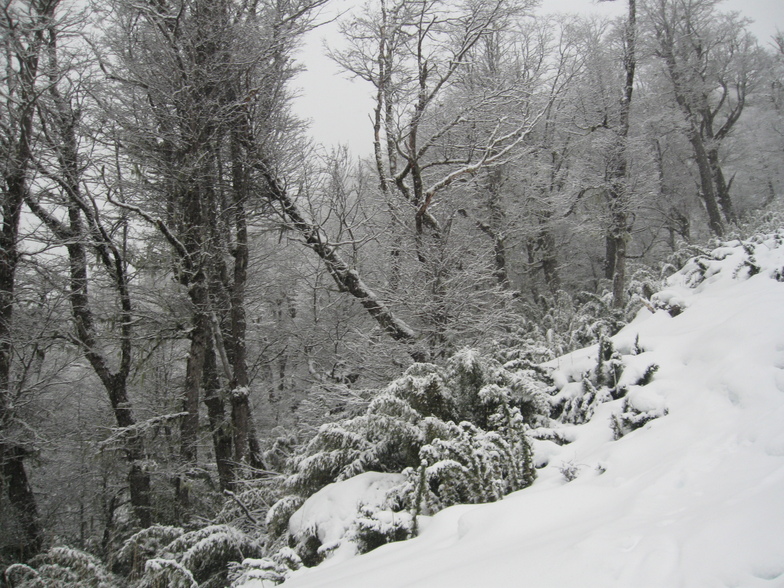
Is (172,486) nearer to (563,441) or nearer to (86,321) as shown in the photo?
(86,321)

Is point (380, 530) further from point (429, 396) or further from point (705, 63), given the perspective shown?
point (705, 63)

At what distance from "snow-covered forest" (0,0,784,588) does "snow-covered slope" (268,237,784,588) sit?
0.02 m

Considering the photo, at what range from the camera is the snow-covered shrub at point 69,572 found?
4094mm

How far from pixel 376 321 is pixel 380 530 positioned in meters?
5.96

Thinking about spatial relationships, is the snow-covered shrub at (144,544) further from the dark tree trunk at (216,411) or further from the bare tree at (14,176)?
the dark tree trunk at (216,411)

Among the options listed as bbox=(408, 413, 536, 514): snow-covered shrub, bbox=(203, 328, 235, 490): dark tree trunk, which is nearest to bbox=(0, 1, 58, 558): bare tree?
bbox=(203, 328, 235, 490): dark tree trunk

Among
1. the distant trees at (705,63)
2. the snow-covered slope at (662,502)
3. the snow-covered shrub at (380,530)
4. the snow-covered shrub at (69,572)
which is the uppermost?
the distant trees at (705,63)

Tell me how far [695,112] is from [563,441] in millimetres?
17141

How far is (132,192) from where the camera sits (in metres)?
7.74

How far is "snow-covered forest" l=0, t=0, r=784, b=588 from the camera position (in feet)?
8.57

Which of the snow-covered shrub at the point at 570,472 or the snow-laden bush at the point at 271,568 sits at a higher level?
the snow-covered shrub at the point at 570,472

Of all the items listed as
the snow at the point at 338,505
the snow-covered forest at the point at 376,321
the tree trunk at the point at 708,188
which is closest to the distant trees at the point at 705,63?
the tree trunk at the point at 708,188

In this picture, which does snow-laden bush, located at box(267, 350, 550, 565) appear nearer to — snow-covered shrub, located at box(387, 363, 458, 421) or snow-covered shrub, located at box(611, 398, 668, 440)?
snow-covered shrub, located at box(387, 363, 458, 421)

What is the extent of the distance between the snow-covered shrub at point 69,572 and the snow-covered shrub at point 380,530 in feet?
8.73
